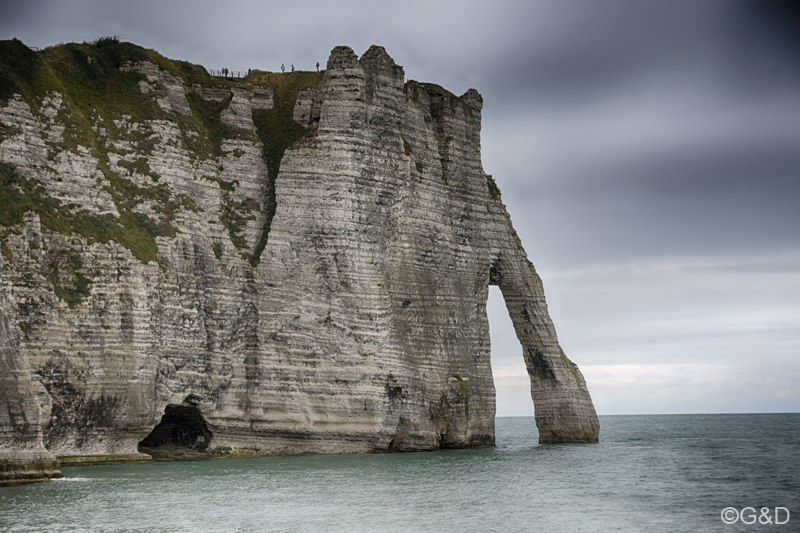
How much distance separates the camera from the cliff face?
4331 cm

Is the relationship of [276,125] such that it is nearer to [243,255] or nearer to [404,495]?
[243,255]

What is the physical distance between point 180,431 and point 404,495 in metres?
20.8

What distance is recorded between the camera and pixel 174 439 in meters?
50.2

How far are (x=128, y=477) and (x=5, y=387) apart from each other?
6.54 m

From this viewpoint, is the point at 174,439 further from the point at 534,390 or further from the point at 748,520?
the point at 748,520

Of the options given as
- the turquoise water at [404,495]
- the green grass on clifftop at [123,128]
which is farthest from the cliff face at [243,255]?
the turquoise water at [404,495]

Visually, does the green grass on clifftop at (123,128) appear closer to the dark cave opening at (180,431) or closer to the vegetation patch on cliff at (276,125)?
the vegetation patch on cliff at (276,125)

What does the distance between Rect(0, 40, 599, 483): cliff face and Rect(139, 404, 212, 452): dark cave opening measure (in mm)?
133

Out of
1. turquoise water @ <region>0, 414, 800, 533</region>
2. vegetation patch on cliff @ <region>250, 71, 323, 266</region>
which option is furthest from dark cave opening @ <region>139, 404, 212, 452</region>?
vegetation patch on cliff @ <region>250, 71, 323, 266</region>

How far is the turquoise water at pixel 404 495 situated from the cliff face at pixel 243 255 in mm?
3424

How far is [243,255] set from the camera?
52.5 meters

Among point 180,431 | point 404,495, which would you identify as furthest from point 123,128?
point 404,495

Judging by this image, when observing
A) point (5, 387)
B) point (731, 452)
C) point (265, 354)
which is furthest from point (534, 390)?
point (5, 387)

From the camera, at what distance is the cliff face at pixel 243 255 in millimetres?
43312
